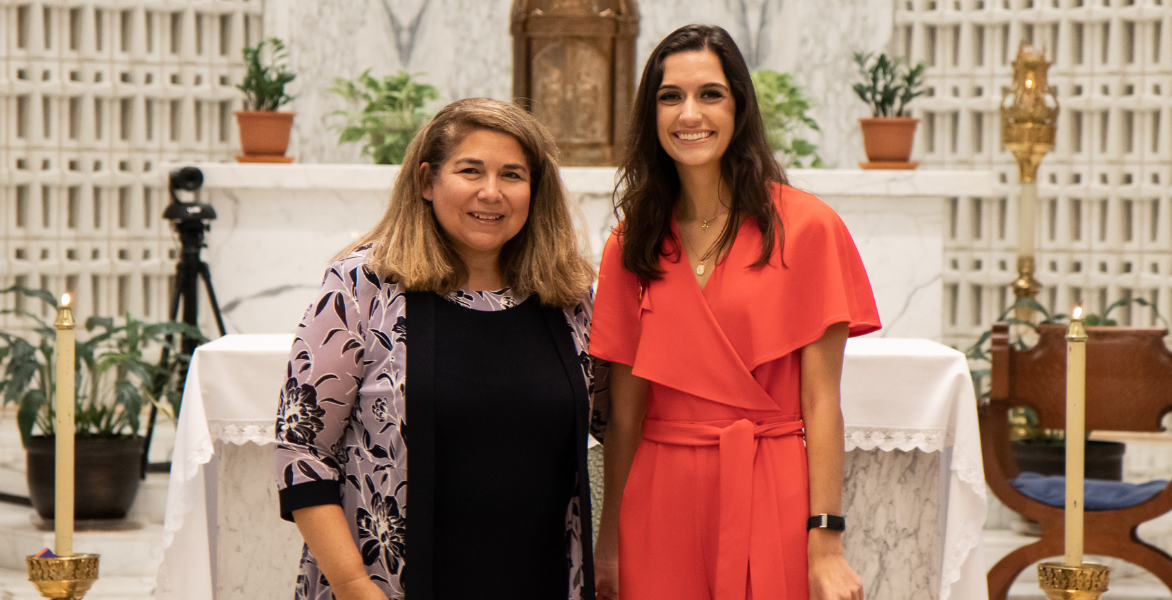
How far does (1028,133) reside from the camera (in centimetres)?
479

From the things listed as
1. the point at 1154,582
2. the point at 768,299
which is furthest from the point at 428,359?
the point at 1154,582

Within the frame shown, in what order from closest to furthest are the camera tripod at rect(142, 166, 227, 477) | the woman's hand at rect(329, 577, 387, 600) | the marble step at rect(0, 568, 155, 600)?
the woman's hand at rect(329, 577, 387, 600), the marble step at rect(0, 568, 155, 600), the camera tripod at rect(142, 166, 227, 477)

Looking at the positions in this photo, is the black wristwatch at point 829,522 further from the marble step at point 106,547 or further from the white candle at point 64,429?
the marble step at point 106,547

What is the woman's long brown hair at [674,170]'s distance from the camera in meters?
1.77

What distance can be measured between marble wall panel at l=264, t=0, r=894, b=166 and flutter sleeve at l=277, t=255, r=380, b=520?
3903mm

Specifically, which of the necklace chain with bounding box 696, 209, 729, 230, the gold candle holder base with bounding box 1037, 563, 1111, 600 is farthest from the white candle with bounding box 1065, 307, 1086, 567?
the necklace chain with bounding box 696, 209, 729, 230

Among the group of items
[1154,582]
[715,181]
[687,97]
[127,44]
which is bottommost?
[1154,582]

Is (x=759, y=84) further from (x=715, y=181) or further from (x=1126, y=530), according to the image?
(x=715, y=181)

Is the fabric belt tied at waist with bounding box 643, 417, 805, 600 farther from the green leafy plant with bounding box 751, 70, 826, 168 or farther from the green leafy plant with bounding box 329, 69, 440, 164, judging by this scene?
the green leafy plant with bounding box 329, 69, 440, 164

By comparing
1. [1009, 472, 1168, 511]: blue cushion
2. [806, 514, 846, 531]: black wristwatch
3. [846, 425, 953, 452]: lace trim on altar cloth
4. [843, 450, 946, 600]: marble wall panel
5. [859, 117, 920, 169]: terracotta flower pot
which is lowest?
[1009, 472, 1168, 511]: blue cushion

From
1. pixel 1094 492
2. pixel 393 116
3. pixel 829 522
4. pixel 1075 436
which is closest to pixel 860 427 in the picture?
pixel 1075 436

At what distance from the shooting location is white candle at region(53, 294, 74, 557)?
5.88ft

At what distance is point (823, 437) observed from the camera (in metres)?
1.72

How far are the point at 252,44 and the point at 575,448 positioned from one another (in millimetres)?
4543
